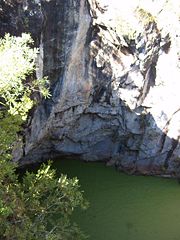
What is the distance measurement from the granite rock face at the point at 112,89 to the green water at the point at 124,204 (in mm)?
509

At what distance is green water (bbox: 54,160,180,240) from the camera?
12.2m

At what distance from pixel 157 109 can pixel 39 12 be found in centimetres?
560

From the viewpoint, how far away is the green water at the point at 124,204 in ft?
40.1

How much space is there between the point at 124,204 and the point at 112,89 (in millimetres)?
3855

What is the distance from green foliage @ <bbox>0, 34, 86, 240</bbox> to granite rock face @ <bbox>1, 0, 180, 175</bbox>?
3101 millimetres

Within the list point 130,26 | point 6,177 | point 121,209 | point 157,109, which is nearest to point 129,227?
point 121,209

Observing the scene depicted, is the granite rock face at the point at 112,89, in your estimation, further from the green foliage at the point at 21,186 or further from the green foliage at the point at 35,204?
the green foliage at the point at 21,186

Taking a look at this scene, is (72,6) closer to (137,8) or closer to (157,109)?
(137,8)

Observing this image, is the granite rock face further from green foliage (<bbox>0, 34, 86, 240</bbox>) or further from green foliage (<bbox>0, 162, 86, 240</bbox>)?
green foliage (<bbox>0, 34, 86, 240</bbox>)

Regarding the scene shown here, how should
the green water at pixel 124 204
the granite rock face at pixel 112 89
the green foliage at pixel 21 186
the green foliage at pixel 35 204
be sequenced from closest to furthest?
the green foliage at pixel 21 186
the green foliage at pixel 35 204
the granite rock face at pixel 112 89
the green water at pixel 124 204

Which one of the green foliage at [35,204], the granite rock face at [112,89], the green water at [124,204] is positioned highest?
the granite rock face at [112,89]

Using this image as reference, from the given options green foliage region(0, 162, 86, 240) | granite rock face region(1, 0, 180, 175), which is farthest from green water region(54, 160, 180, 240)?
green foliage region(0, 162, 86, 240)

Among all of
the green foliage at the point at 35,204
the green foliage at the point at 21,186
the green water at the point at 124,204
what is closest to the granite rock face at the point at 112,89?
the green water at the point at 124,204

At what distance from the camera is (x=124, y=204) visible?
13398 mm
